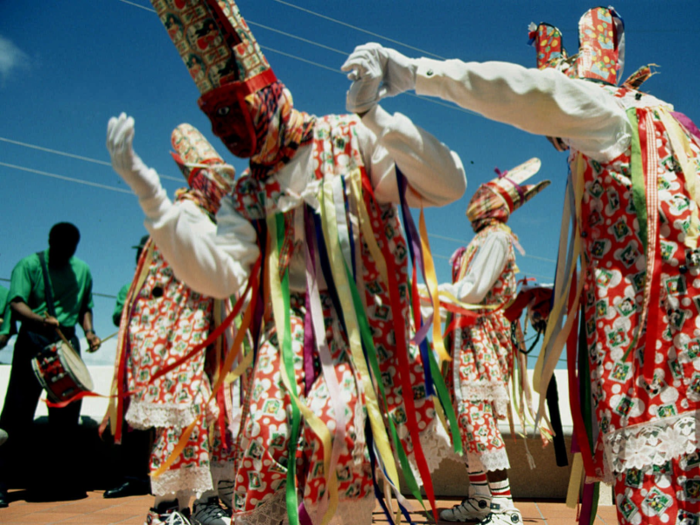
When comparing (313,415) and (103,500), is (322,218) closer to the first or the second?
(313,415)

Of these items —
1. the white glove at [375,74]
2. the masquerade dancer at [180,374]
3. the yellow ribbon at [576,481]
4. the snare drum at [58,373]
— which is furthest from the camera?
the snare drum at [58,373]

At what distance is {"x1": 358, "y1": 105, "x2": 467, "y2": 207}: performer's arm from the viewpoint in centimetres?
173

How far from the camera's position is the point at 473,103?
172cm

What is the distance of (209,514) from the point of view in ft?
11.8

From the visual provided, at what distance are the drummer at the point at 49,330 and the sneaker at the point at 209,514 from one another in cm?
143

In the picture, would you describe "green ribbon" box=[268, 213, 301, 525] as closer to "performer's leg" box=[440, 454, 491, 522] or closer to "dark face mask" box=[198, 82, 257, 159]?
"dark face mask" box=[198, 82, 257, 159]

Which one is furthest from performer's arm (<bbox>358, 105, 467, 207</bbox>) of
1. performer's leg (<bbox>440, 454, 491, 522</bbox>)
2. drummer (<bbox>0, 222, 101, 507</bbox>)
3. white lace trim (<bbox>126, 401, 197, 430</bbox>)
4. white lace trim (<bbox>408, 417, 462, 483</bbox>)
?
drummer (<bbox>0, 222, 101, 507</bbox>)

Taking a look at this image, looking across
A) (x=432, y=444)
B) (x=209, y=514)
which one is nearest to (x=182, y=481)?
(x=209, y=514)

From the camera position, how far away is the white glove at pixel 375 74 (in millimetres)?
1673

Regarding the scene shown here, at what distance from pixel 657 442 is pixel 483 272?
214 centimetres

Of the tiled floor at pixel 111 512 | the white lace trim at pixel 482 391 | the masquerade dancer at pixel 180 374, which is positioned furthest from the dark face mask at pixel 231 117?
the tiled floor at pixel 111 512

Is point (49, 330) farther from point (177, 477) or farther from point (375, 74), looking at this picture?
point (375, 74)

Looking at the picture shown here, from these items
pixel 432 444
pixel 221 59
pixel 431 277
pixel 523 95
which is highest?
pixel 221 59

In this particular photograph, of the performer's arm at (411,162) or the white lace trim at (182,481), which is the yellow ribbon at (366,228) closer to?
the performer's arm at (411,162)
